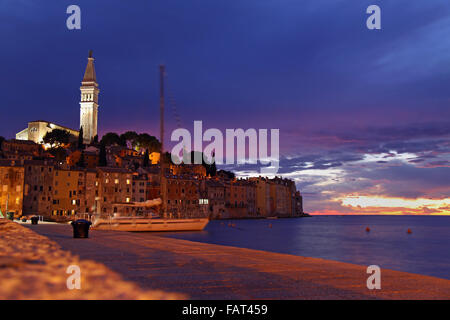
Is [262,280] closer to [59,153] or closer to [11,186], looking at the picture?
[11,186]

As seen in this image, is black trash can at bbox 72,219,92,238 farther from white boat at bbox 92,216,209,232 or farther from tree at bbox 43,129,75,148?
tree at bbox 43,129,75,148

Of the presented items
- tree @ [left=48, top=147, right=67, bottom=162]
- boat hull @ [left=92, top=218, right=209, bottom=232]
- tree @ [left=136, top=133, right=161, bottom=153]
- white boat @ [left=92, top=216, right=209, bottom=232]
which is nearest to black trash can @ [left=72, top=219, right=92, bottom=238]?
boat hull @ [left=92, top=218, right=209, bottom=232]

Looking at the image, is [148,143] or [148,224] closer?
[148,224]

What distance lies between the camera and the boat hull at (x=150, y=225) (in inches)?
2080

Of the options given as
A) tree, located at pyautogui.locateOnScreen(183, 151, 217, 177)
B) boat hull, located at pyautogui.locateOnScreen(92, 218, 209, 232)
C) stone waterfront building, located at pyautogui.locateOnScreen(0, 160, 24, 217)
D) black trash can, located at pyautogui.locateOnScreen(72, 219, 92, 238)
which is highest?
tree, located at pyautogui.locateOnScreen(183, 151, 217, 177)

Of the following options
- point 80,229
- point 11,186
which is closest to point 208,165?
point 11,186

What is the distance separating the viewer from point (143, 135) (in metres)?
174

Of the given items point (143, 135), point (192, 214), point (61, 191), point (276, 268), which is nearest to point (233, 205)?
point (192, 214)

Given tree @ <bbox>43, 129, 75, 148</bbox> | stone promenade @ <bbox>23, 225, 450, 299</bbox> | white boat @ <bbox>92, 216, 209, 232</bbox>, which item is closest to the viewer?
stone promenade @ <bbox>23, 225, 450, 299</bbox>

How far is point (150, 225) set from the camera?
5791 centimetres

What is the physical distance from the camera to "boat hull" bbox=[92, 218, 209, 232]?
52.8m

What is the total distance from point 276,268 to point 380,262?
33.3 metres

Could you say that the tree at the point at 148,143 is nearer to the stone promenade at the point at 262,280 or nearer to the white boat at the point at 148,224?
the white boat at the point at 148,224
